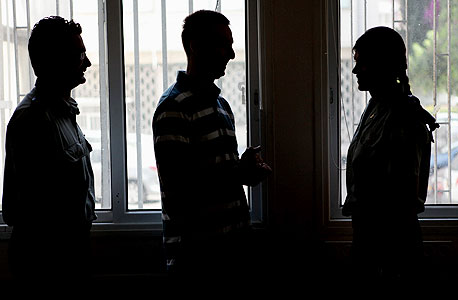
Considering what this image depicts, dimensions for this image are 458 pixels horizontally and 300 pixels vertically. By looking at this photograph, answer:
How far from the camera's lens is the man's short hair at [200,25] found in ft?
6.40

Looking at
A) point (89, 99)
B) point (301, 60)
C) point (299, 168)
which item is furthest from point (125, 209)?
point (301, 60)

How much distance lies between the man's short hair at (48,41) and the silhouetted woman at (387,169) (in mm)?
1008

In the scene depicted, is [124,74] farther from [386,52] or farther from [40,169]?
[386,52]

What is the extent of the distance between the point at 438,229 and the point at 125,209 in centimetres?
140

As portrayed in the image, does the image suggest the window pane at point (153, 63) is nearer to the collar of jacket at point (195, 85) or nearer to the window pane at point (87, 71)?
the window pane at point (87, 71)

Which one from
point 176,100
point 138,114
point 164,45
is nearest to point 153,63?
point 164,45

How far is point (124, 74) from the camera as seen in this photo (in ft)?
8.73

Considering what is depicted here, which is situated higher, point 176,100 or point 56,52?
point 56,52

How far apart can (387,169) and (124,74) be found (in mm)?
1360

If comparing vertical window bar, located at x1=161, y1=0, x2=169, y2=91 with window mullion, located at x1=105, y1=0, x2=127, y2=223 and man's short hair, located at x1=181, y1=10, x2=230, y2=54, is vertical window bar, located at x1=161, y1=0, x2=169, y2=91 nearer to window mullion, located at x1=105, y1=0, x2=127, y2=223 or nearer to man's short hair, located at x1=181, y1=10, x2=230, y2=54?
window mullion, located at x1=105, y1=0, x2=127, y2=223

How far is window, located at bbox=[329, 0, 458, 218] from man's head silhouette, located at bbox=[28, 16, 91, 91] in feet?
3.78

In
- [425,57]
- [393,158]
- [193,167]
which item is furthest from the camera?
[425,57]

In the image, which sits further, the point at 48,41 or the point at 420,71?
the point at 420,71

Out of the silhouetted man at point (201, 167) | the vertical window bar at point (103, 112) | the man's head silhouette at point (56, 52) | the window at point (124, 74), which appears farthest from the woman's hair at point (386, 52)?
the vertical window bar at point (103, 112)
